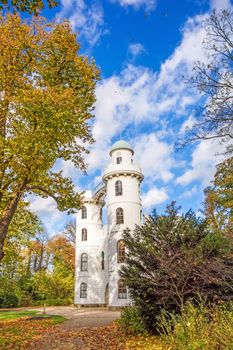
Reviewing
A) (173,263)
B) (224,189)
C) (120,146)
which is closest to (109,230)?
(120,146)

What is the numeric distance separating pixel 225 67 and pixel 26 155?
753 centimetres

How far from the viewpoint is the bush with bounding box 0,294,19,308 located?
30.1 m

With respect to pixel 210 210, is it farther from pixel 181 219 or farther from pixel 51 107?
pixel 51 107

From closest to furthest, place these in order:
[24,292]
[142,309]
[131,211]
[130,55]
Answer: [130,55]
[142,309]
[131,211]
[24,292]

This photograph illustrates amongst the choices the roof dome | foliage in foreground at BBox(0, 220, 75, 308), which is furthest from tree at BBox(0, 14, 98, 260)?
the roof dome

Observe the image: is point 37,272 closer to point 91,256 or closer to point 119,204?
point 91,256

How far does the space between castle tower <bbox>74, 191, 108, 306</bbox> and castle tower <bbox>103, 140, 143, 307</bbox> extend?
3869 mm

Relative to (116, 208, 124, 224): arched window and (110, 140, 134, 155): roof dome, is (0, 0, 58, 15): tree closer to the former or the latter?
(116, 208, 124, 224): arched window

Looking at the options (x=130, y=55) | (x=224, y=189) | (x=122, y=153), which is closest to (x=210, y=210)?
(x=224, y=189)

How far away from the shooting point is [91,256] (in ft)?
92.9

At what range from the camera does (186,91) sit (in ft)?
34.6

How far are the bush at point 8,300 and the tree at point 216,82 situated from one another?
94.3 feet

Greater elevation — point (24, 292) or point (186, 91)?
point (186, 91)

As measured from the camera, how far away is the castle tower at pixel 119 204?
2320cm
